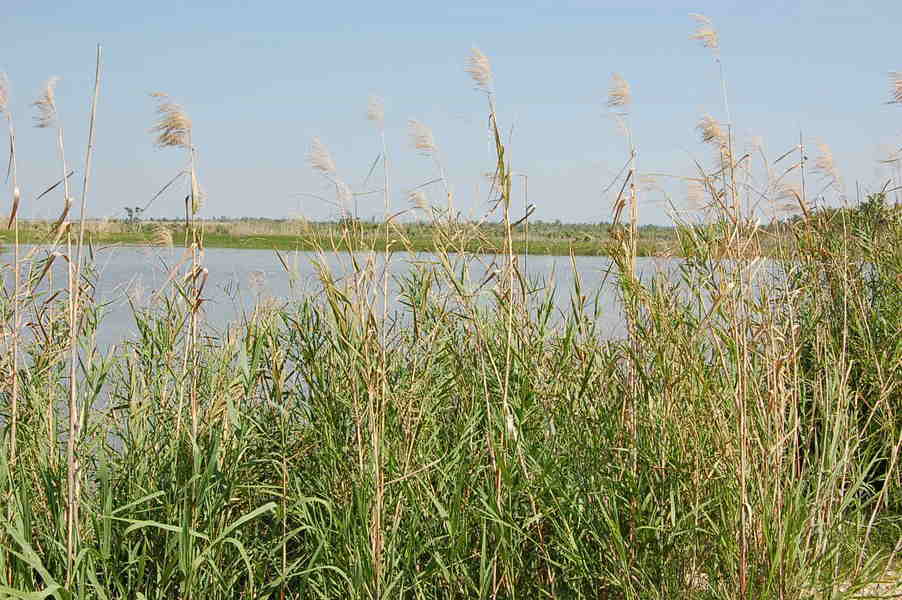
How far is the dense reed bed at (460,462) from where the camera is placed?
242cm

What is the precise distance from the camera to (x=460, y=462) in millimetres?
2750

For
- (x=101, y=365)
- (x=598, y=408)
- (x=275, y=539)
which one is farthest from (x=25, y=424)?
(x=598, y=408)

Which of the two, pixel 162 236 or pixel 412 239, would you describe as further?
pixel 412 239

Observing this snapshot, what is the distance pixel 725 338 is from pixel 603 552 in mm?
764

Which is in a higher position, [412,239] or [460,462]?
[412,239]

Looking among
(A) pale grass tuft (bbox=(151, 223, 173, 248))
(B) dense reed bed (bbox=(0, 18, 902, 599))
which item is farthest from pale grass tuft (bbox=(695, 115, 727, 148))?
(A) pale grass tuft (bbox=(151, 223, 173, 248))

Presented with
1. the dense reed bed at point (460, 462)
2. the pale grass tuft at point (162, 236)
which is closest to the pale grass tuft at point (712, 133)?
the dense reed bed at point (460, 462)

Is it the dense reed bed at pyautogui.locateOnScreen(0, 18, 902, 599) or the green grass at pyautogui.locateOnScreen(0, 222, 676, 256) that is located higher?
the green grass at pyautogui.locateOnScreen(0, 222, 676, 256)

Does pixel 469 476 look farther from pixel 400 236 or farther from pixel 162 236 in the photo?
pixel 162 236

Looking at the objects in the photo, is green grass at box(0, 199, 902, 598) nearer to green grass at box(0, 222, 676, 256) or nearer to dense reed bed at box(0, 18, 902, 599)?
dense reed bed at box(0, 18, 902, 599)

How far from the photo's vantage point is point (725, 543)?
2.44 metres

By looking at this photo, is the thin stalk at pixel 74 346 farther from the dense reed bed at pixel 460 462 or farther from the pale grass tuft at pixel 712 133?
the pale grass tuft at pixel 712 133

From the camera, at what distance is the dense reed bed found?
2418 millimetres

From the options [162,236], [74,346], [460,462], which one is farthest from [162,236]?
[460,462]
